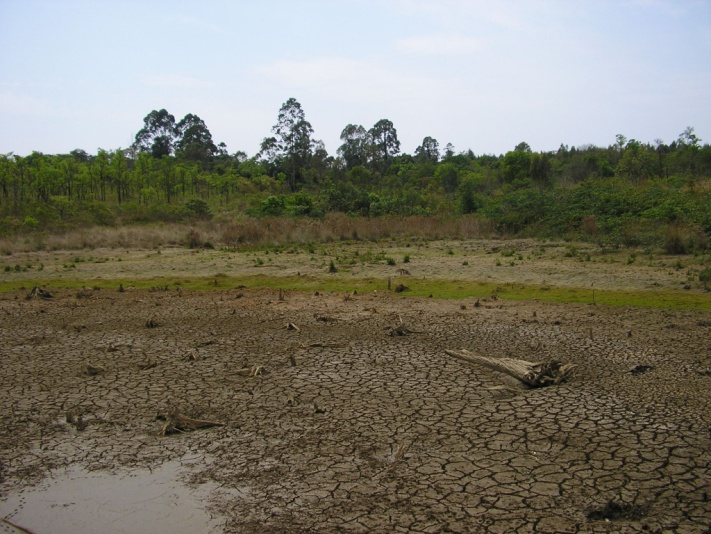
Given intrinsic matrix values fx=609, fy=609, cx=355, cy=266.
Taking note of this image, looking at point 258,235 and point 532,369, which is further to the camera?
point 258,235

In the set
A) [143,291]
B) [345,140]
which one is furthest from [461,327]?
[345,140]

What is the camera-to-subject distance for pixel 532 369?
7.82 meters

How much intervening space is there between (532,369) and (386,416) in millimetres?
2230

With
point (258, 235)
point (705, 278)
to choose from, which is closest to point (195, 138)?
point (258, 235)

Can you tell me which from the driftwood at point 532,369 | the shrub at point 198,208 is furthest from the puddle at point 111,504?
the shrub at point 198,208

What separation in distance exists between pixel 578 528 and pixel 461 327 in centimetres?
653

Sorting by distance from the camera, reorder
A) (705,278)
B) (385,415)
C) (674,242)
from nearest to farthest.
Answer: (385,415) < (705,278) < (674,242)

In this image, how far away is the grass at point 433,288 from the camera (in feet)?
42.0

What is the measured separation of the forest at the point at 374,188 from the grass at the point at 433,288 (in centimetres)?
632

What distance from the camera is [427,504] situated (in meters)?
4.81

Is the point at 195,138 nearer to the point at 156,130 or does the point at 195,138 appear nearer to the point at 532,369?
the point at 156,130

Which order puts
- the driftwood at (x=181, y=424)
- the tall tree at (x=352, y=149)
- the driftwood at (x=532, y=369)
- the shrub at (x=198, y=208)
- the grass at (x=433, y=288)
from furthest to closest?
1. the tall tree at (x=352, y=149)
2. the shrub at (x=198, y=208)
3. the grass at (x=433, y=288)
4. the driftwood at (x=532, y=369)
5. the driftwood at (x=181, y=424)

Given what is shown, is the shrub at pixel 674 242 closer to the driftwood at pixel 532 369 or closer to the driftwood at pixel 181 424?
the driftwood at pixel 532 369

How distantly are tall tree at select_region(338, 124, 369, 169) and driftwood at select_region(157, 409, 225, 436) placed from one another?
6557cm
